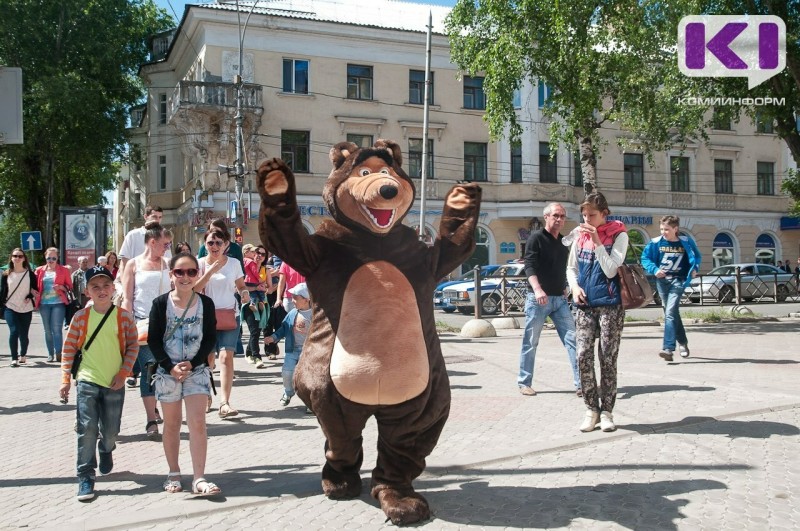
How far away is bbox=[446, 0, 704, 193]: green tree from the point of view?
18.3 m

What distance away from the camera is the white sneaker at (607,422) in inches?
235

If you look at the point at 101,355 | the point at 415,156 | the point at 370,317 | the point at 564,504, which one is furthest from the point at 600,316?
the point at 415,156

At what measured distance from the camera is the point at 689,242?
10.1m

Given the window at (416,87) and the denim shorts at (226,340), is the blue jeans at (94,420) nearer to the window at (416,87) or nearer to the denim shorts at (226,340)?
the denim shorts at (226,340)

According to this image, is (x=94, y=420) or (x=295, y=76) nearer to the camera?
(x=94, y=420)

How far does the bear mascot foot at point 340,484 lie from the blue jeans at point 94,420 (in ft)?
4.74

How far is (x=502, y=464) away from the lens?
5254mm

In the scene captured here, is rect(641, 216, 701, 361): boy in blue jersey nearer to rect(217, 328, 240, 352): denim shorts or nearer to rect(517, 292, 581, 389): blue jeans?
rect(517, 292, 581, 389): blue jeans

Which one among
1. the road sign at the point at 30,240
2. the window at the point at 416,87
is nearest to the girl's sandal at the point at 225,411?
the road sign at the point at 30,240

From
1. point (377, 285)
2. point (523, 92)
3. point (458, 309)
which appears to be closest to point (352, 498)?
point (377, 285)

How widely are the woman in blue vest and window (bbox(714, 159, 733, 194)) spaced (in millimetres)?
35322

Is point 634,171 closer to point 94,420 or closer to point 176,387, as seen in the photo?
point 176,387

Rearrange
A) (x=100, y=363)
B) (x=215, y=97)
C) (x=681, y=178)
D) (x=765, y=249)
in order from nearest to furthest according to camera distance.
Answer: (x=100, y=363) < (x=215, y=97) < (x=681, y=178) < (x=765, y=249)

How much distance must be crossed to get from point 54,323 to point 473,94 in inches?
991
